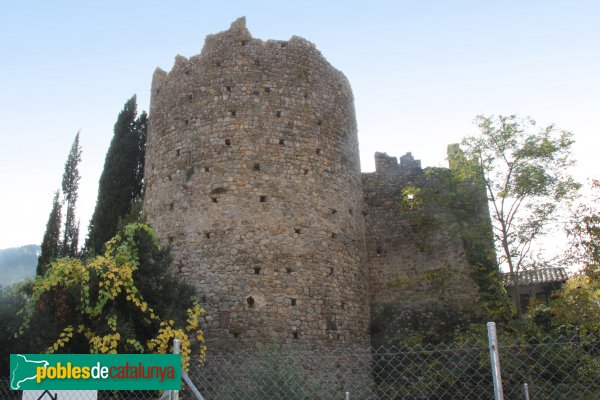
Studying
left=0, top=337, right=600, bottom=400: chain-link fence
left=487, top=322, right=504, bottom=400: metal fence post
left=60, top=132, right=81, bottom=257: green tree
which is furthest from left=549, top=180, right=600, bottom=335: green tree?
left=60, top=132, right=81, bottom=257: green tree

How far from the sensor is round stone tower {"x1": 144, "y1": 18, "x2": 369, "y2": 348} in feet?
42.5

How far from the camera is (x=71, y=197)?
72.4ft

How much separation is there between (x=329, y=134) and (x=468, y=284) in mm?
6044

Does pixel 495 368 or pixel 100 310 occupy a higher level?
pixel 100 310

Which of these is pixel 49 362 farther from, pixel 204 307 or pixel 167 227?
pixel 167 227

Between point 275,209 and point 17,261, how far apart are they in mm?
133657

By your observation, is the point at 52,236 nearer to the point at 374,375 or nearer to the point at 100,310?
the point at 100,310

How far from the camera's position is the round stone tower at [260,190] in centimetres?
1295

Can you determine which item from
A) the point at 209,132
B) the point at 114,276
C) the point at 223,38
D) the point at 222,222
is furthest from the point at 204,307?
the point at 223,38

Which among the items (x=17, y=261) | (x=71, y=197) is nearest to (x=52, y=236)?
(x=71, y=197)

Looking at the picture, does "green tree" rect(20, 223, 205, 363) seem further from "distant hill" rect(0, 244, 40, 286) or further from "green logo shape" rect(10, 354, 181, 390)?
"distant hill" rect(0, 244, 40, 286)

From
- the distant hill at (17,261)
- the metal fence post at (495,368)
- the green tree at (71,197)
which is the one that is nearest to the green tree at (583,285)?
the metal fence post at (495,368)

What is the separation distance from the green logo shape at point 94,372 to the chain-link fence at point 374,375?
2.98 metres

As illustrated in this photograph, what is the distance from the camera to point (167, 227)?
13914mm
